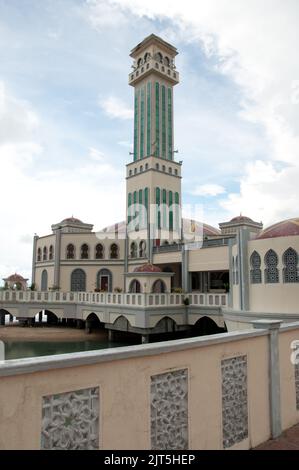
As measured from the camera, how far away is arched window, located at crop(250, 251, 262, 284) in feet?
49.1

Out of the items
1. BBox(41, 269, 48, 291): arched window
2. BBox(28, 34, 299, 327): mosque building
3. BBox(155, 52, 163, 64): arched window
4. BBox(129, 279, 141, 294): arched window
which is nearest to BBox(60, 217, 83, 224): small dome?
BBox(28, 34, 299, 327): mosque building

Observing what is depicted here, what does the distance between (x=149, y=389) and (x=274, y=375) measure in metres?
2.51

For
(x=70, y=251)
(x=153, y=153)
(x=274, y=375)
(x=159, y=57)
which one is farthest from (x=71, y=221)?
(x=274, y=375)

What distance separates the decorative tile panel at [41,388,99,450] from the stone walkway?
2784 millimetres

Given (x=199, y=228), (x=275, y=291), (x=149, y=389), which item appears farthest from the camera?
(x=199, y=228)

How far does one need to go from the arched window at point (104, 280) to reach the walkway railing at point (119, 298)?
4.76 meters

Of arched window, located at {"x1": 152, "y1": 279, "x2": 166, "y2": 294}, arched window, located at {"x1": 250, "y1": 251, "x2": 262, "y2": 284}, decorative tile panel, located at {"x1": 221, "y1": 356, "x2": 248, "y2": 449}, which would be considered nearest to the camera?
decorative tile panel, located at {"x1": 221, "y1": 356, "x2": 248, "y2": 449}

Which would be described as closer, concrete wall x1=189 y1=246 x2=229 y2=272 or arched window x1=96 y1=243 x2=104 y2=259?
concrete wall x1=189 y1=246 x2=229 y2=272

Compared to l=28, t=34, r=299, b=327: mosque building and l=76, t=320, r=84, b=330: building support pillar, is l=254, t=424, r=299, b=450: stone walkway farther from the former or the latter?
l=76, t=320, r=84, b=330: building support pillar

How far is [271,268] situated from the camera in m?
14.5

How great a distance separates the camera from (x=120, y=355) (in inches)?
144

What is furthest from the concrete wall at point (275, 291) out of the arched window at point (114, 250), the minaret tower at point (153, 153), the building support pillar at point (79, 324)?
the arched window at point (114, 250)

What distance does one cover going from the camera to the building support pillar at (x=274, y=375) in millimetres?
5398

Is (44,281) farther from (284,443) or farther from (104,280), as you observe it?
(284,443)
